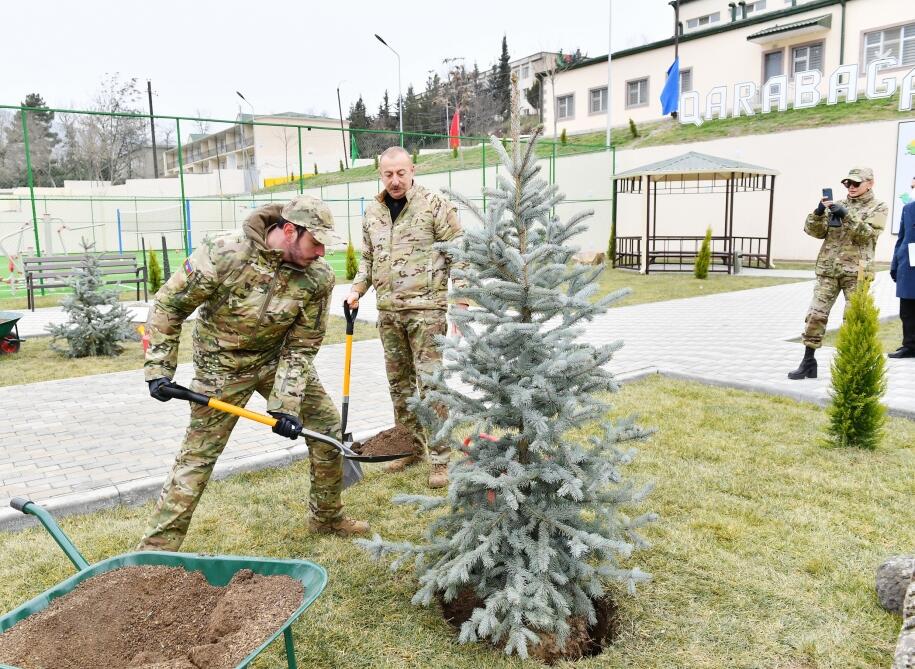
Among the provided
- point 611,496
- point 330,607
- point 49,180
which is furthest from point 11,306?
point 611,496

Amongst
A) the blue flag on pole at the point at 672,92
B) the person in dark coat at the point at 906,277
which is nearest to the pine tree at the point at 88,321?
the person in dark coat at the point at 906,277

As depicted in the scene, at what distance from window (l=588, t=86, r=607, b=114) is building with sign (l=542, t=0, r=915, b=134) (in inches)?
2.0

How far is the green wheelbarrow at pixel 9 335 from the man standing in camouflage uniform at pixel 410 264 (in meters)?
5.79

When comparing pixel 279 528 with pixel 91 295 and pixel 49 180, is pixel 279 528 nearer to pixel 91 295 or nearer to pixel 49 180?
pixel 91 295

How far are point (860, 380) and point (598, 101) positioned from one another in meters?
33.2

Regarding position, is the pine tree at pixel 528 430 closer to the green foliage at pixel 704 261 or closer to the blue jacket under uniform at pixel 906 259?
the blue jacket under uniform at pixel 906 259

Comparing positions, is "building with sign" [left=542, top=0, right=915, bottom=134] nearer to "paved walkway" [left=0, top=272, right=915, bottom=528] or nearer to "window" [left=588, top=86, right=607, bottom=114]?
"window" [left=588, top=86, right=607, bottom=114]

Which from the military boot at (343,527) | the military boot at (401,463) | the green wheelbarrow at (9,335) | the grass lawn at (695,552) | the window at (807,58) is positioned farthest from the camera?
the window at (807,58)

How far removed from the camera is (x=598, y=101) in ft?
116

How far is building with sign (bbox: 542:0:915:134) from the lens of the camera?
83.3ft

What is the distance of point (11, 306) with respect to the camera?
13.1m

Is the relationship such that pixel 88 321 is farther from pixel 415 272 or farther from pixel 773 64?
pixel 773 64

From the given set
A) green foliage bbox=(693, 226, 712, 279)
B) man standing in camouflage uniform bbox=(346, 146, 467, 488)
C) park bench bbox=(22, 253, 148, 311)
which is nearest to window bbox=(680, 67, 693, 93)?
green foliage bbox=(693, 226, 712, 279)

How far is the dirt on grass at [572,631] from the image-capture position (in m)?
2.59
